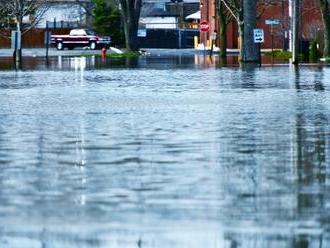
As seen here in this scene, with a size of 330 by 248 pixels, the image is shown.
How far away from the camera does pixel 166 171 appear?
14289mm

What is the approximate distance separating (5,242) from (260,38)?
48.3m

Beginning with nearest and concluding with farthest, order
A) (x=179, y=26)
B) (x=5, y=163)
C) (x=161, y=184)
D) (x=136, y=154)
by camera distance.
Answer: (x=161, y=184), (x=5, y=163), (x=136, y=154), (x=179, y=26)

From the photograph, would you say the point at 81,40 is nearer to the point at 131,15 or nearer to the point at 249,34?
the point at 131,15

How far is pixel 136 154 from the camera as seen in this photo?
16.3 meters

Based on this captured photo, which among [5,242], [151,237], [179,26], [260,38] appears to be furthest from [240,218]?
[179,26]

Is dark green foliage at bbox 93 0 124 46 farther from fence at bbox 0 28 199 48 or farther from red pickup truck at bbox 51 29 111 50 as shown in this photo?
fence at bbox 0 28 199 48

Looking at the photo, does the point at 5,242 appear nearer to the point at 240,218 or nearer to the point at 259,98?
the point at 240,218

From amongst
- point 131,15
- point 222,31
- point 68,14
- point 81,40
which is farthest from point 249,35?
point 68,14

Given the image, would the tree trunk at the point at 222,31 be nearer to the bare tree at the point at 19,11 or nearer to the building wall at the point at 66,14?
the bare tree at the point at 19,11

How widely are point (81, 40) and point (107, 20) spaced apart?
10.5ft

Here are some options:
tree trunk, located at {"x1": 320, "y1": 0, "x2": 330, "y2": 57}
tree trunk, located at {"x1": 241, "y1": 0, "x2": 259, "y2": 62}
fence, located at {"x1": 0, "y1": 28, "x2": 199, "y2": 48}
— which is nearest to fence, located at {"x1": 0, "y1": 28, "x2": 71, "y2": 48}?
fence, located at {"x1": 0, "y1": 28, "x2": 199, "y2": 48}

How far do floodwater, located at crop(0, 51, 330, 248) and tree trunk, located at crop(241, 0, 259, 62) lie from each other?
30351 mm

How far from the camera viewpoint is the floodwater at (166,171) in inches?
393

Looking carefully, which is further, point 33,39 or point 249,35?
point 33,39
